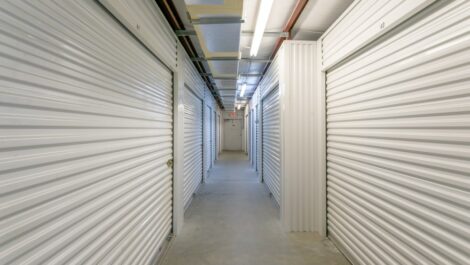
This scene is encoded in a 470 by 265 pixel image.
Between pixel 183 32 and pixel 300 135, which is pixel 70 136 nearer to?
pixel 183 32

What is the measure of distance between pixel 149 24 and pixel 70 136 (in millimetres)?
1417

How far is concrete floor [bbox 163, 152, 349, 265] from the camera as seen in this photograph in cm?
250

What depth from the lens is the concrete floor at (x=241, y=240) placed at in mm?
2504

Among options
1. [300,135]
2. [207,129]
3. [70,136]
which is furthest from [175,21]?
[207,129]

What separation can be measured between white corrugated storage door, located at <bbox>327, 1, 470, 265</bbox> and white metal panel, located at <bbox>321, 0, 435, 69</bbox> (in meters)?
0.10

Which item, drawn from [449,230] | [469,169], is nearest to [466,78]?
[469,169]

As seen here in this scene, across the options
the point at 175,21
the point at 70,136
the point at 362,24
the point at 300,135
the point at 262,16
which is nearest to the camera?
the point at 70,136

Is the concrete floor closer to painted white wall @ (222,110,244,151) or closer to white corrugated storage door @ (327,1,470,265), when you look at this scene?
white corrugated storage door @ (327,1,470,265)

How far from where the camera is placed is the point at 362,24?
80.4 inches

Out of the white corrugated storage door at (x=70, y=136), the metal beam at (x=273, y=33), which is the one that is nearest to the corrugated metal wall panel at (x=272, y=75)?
the metal beam at (x=273, y=33)

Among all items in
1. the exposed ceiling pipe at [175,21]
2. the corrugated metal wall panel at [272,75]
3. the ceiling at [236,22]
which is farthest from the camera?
the corrugated metal wall panel at [272,75]

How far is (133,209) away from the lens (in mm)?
1908

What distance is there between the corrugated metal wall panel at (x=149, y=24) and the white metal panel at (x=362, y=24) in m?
2.11

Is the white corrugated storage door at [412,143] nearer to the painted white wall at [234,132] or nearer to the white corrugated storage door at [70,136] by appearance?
the white corrugated storage door at [70,136]
